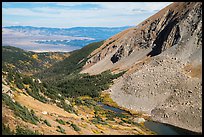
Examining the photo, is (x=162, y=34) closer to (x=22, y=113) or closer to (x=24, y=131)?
(x=22, y=113)

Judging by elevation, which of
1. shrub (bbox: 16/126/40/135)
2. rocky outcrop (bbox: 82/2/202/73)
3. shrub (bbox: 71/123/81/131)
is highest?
rocky outcrop (bbox: 82/2/202/73)

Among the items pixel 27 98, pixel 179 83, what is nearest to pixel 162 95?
pixel 179 83

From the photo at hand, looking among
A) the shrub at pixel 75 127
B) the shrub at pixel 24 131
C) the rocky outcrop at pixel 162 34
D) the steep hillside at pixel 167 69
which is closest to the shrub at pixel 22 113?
the shrub at pixel 24 131

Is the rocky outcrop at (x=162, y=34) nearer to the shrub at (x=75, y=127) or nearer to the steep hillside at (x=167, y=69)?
the steep hillside at (x=167, y=69)

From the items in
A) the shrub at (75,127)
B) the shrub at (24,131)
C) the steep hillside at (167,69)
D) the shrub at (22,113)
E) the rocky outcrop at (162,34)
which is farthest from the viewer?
the rocky outcrop at (162,34)

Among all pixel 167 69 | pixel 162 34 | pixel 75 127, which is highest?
pixel 162 34

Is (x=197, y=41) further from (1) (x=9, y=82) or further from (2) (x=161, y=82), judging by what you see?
(1) (x=9, y=82)

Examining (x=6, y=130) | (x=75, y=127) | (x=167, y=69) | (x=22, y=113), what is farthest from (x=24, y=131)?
(x=167, y=69)

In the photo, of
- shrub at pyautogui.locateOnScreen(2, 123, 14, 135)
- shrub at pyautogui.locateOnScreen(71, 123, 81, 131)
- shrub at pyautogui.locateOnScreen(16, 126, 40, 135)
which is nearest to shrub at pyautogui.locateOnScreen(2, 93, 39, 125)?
shrub at pyautogui.locateOnScreen(16, 126, 40, 135)

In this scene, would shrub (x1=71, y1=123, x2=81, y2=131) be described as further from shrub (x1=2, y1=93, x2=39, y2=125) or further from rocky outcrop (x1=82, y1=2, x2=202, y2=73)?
rocky outcrop (x1=82, y1=2, x2=202, y2=73)
